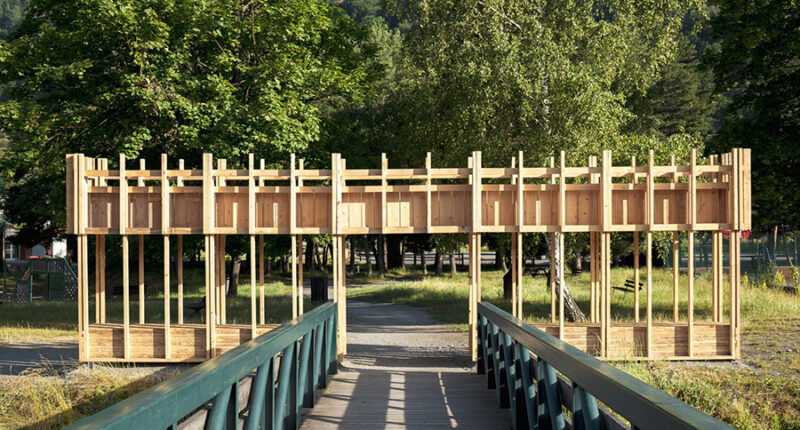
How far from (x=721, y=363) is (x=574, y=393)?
1030 cm

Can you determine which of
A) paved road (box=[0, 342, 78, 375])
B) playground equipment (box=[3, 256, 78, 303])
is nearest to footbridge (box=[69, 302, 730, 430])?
paved road (box=[0, 342, 78, 375])

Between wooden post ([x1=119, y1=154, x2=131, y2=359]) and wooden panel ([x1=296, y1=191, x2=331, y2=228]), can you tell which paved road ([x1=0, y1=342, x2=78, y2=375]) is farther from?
wooden panel ([x1=296, y1=191, x2=331, y2=228])

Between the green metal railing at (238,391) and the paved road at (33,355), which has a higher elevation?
the green metal railing at (238,391)

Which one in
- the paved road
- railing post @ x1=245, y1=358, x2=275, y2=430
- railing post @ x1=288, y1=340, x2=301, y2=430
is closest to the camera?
railing post @ x1=245, y1=358, x2=275, y2=430

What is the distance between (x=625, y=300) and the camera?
74.5 feet

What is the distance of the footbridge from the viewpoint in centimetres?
294

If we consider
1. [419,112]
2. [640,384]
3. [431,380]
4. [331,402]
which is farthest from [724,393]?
[419,112]

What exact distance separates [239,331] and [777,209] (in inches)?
562

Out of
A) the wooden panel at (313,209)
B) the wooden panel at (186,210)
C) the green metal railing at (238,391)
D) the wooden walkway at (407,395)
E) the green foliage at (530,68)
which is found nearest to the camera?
the green metal railing at (238,391)

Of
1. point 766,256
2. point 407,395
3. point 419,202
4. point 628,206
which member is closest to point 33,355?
point 419,202

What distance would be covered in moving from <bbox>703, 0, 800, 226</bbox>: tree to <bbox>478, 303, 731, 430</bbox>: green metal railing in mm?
13171

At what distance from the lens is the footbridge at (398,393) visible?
2.94 meters

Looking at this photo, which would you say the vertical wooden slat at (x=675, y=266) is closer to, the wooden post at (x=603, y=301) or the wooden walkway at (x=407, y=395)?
the wooden post at (x=603, y=301)

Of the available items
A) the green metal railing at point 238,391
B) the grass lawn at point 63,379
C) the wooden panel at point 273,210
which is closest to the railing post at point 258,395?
the green metal railing at point 238,391
